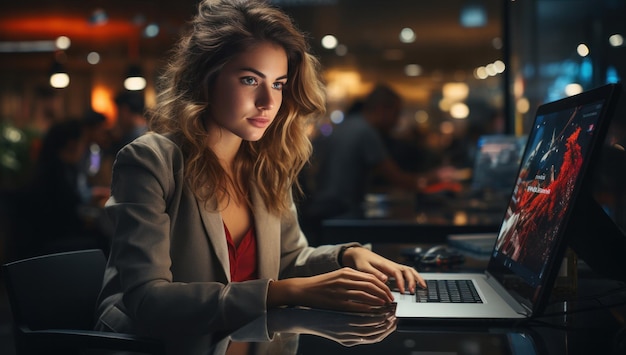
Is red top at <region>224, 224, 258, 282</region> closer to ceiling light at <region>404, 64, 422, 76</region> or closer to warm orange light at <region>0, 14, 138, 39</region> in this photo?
warm orange light at <region>0, 14, 138, 39</region>

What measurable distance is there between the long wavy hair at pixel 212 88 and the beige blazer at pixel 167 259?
0.06 metres

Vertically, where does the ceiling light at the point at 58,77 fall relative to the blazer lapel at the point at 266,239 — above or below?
above

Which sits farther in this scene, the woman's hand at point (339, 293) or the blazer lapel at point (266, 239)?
the blazer lapel at point (266, 239)

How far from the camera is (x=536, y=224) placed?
1493 millimetres

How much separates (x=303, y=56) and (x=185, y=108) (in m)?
0.34

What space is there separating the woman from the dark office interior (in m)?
0.18

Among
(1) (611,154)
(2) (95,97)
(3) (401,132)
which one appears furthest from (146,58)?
(1) (611,154)

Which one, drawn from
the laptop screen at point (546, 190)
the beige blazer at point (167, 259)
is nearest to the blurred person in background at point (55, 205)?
the beige blazer at point (167, 259)

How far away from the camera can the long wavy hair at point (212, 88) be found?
5.48 ft

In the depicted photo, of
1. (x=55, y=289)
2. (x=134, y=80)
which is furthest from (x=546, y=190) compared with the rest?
(x=134, y=80)

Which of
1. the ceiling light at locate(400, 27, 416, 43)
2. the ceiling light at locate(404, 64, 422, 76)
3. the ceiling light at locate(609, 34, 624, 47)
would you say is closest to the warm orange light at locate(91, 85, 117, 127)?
the ceiling light at locate(400, 27, 416, 43)

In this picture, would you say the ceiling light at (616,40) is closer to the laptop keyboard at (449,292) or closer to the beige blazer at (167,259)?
the laptop keyboard at (449,292)

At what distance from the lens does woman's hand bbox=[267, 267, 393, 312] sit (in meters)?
1.39

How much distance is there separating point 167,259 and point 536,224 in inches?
29.6
